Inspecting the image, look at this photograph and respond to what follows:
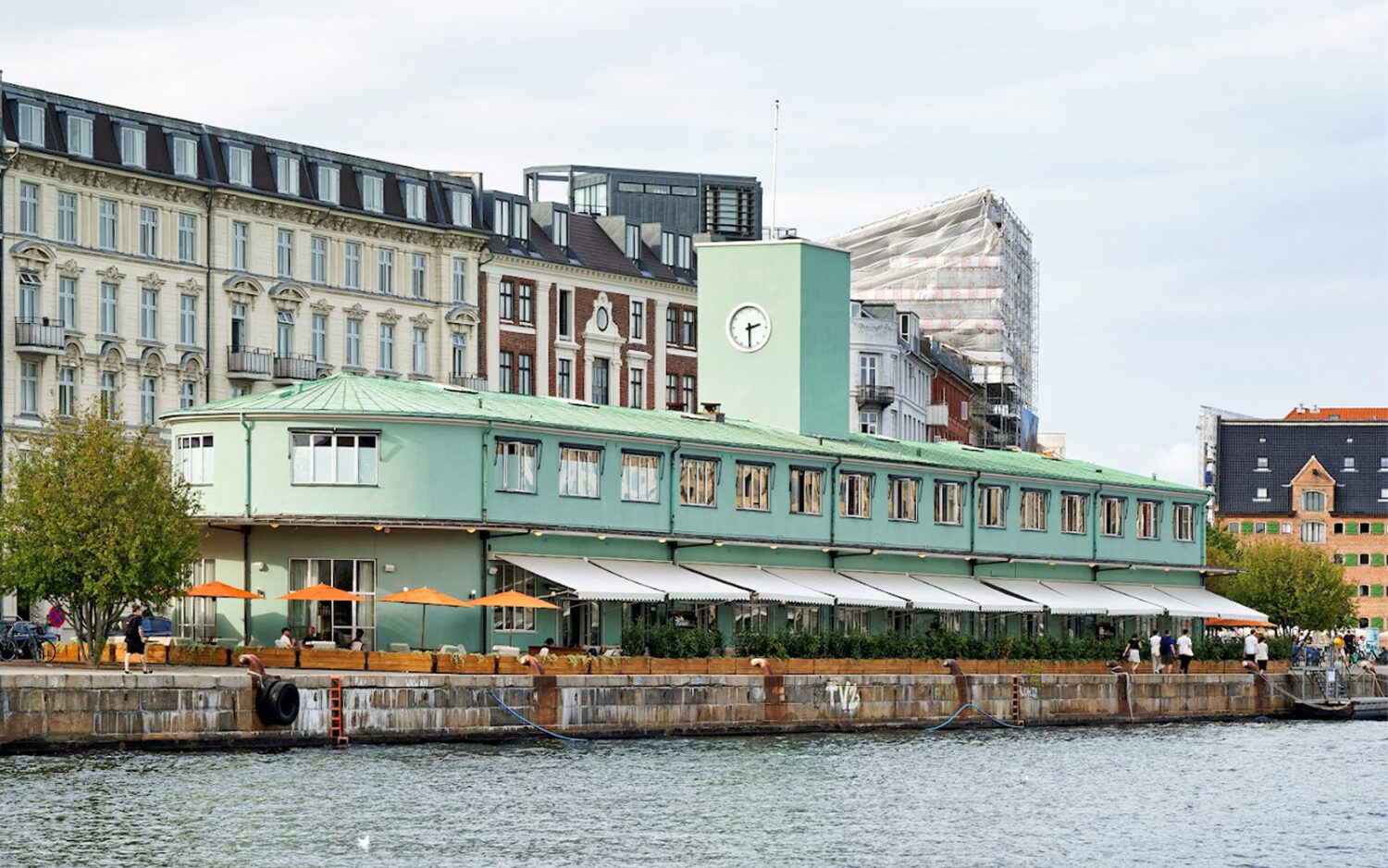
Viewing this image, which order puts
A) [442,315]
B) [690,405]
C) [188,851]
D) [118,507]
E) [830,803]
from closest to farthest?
[188,851]
[830,803]
[118,507]
[442,315]
[690,405]

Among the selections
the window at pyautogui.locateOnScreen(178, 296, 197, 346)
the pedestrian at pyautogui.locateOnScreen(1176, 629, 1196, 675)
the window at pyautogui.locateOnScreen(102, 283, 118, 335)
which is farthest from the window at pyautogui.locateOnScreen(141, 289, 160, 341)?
the pedestrian at pyautogui.locateOnScreen(1176, 629, 1196, 675)

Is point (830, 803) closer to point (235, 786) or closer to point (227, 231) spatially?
point (235, 786)

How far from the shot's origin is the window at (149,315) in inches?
4186

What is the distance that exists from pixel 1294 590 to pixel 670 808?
118466mm

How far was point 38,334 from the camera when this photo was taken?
100m

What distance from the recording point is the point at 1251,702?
10038 centimetres

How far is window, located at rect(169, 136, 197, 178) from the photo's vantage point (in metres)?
107

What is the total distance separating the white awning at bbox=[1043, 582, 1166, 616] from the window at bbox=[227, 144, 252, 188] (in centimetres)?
3783

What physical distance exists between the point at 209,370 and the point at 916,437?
185 ft

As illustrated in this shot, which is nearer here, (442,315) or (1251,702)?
(1251,702)

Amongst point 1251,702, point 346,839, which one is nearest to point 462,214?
point 1251,702

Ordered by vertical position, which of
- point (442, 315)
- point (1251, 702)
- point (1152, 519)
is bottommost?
point (1251, 702)

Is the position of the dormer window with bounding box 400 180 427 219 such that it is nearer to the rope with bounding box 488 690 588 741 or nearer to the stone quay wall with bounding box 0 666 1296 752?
the stone quay wall with bounding box 0 666 1296 752

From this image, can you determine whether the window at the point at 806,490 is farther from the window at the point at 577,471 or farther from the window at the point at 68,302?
the window at the point at 68,302
